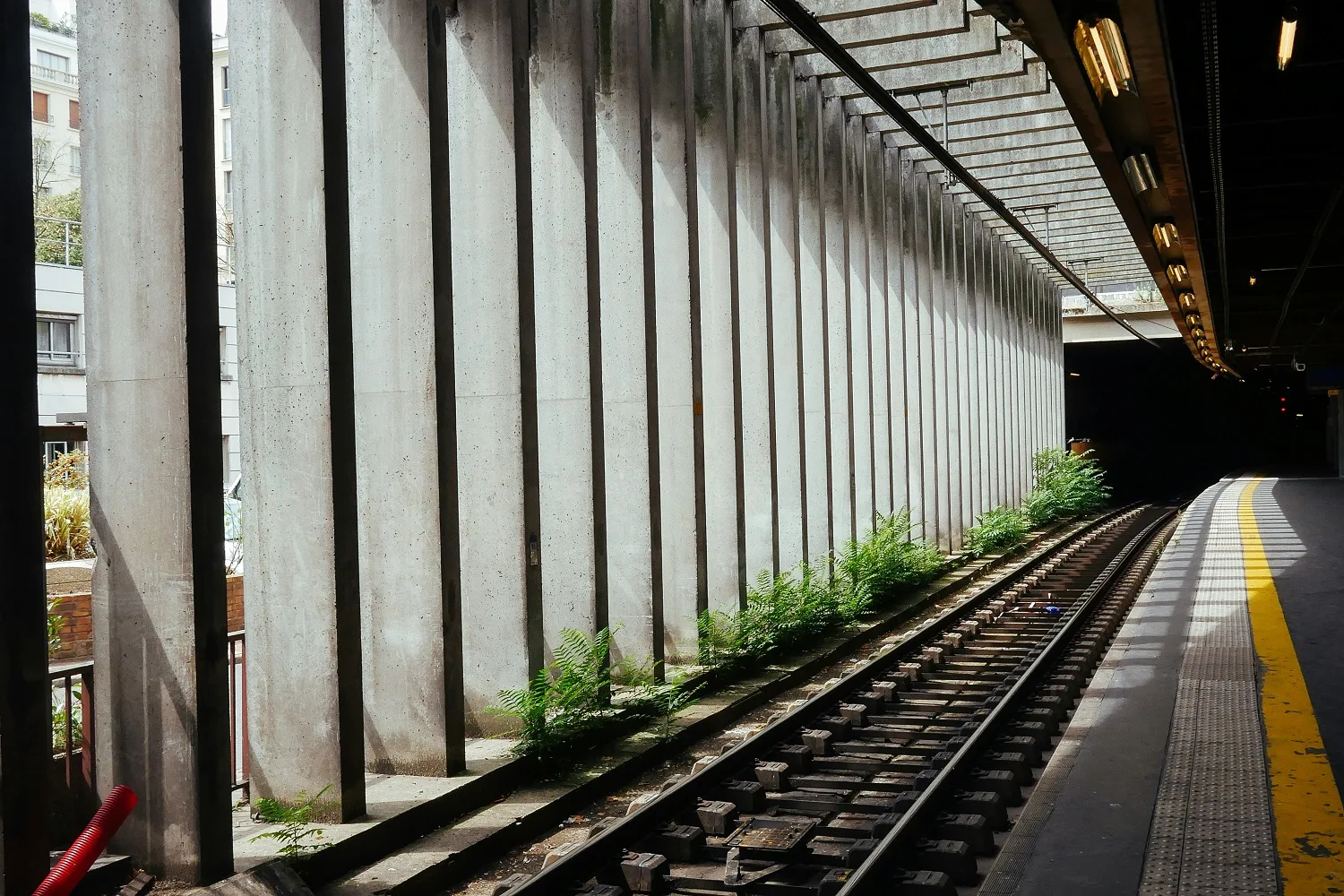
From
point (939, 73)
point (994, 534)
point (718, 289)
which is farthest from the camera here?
point (994, 534)

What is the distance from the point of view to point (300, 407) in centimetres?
613

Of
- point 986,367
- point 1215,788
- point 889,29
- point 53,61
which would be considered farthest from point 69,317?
point 53,61

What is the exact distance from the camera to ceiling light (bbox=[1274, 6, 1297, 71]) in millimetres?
6703

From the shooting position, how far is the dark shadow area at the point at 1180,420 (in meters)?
57.8

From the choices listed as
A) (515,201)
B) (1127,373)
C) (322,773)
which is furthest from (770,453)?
(1127,373)

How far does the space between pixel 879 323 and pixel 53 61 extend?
30838 millimetres

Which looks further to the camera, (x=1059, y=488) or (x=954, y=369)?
(x=1059, y=488)

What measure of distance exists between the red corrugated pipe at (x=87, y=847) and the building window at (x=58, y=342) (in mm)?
10194

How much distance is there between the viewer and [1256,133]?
470 inches

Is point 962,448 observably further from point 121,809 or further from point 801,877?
point 121,809

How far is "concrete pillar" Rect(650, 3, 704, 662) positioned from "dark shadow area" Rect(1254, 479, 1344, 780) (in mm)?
5000

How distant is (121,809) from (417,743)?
277 cm

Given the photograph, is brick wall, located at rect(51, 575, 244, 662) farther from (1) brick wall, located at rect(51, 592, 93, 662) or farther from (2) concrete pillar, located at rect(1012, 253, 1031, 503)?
(2) concrete pillar, located at rect(1012, 253, 1031, 503)

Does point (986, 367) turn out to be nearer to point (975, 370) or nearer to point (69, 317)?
point (975, 370)
